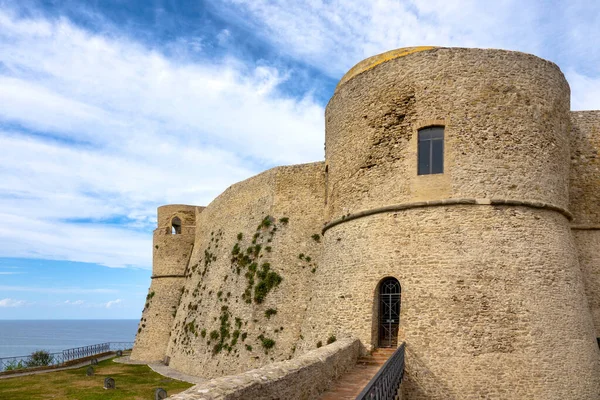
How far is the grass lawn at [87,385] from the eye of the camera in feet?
58.7

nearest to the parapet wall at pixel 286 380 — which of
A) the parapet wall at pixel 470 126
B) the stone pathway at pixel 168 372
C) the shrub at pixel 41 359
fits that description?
the parapet wall at pixel 470 126

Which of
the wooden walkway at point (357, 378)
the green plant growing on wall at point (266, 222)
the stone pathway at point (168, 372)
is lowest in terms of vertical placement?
the stone pathway at point (168, 372)

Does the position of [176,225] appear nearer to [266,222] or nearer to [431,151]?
[266,222]

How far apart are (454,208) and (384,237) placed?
202cm

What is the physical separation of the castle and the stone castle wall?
37 mm

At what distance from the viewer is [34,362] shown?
29016 mm

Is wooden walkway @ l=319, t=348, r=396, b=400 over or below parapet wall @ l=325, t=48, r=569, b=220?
below

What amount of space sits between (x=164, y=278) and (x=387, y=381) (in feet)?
80.7

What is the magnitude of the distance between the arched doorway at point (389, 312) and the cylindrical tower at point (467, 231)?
6 centimetres

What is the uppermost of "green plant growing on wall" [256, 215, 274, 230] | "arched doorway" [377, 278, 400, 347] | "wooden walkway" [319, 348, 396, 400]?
"green plant growing on wall" [256, 215, 274, 230]

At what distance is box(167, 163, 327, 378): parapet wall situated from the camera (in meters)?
19.1

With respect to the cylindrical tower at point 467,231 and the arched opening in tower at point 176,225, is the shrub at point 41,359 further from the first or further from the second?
the cylindrical tower at point 467,231

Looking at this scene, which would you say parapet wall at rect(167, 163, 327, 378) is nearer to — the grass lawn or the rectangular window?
the grass lawn

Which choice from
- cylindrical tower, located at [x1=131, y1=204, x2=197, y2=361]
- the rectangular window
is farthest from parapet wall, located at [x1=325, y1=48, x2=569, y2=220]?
cylindrical tower, located at [x1=131, y1=204, x2=197, y2=361]
